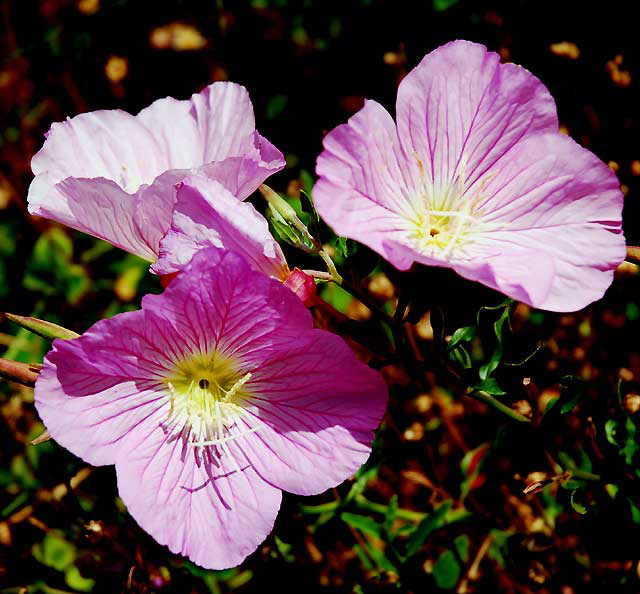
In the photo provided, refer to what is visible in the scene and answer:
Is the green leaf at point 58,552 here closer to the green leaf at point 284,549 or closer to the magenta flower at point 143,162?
the green leaf at point 284,549

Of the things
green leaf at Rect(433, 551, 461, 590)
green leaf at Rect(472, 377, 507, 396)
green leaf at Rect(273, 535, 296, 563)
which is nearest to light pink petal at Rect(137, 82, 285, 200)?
green leaf at Rect(472, 377, 507, 396)

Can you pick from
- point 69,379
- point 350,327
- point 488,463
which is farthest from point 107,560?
point 488,463

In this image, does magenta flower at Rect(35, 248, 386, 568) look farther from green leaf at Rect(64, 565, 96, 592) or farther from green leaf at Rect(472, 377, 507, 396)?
green leaf at Rect(64, 565, 96, 592)

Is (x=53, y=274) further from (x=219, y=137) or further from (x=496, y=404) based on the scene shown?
(x=496, y=404)

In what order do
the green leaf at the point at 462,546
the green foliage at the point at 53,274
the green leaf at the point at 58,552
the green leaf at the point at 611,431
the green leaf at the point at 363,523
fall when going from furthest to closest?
1. the green foliage at the point at 53,274
2. the green leaf at the point at 58,552
3. the green leaf at the point at 462,546
4. the green leaf at the point at 363,523
5. the green leaf at the point at 611,431

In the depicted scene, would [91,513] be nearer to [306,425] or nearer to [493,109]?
[306,425]

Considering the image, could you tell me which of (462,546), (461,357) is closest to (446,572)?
(462,546)

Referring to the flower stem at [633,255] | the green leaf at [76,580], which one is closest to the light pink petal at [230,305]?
the flower stem at [633,255]
